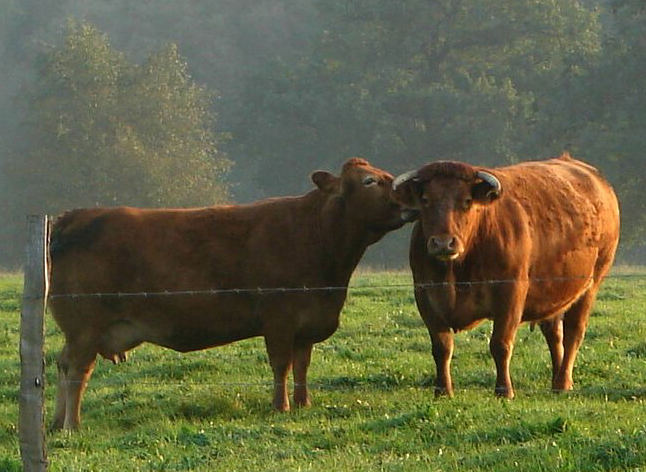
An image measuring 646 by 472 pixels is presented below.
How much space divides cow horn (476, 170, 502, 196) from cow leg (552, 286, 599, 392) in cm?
231

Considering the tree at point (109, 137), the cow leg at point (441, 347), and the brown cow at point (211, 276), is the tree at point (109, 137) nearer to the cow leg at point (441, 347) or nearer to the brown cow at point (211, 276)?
the brown cow at point (211, 276)

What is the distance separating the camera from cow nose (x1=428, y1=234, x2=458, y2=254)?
36.0ft

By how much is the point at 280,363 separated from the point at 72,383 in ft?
5.93

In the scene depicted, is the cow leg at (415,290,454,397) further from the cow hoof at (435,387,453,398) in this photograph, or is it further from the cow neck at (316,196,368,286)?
the cow neck at (316,196,368,286)

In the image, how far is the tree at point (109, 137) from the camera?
57.9 metres

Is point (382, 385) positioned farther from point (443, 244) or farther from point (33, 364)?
point (33, 364)

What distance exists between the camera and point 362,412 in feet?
36.5

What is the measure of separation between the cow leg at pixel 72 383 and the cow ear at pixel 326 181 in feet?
8.54

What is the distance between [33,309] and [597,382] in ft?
22.7

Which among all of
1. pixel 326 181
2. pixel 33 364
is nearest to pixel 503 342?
pixel 326 181

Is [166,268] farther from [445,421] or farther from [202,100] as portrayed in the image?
[202,100]

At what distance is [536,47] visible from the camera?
196 ft

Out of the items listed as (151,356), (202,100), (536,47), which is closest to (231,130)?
(202,100)

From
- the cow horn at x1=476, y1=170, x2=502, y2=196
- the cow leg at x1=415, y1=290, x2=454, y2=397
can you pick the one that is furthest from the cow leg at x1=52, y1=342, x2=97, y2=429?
the cow horn at x1=476, y1=170, x2=502, y2=196
